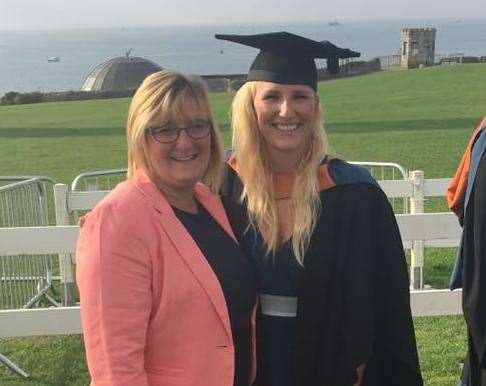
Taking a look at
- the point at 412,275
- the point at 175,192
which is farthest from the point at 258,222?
the point at 412,275

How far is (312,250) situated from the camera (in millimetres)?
2730

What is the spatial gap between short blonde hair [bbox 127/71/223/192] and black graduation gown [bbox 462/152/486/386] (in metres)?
1.04

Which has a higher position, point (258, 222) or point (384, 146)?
point (258, 222)

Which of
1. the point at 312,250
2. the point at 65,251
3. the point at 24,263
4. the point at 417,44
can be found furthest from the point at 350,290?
the point at 417,44

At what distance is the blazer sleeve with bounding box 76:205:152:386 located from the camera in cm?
217

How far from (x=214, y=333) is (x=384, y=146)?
15.5 metres

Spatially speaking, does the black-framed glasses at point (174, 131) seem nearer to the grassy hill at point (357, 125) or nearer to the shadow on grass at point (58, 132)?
the grassy hill at point (357, 125)

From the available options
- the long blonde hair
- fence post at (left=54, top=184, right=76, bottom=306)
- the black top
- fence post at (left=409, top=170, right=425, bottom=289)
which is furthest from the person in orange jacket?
fence post at (left=54, top=184, right=76, bottom=306)

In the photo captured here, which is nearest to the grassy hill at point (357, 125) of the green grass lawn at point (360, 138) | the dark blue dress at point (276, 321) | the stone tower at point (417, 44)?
the green grass lawn at point (360, 138)

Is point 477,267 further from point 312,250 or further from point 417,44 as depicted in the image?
point 417,44

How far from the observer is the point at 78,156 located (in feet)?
58.4

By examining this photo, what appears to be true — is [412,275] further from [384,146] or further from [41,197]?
[384,146]

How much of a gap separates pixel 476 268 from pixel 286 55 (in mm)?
1140

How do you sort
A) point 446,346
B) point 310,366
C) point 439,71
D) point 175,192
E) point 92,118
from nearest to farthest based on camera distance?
point 175,192, point 310,366, point 446,346, point 92,118, point 439,71
